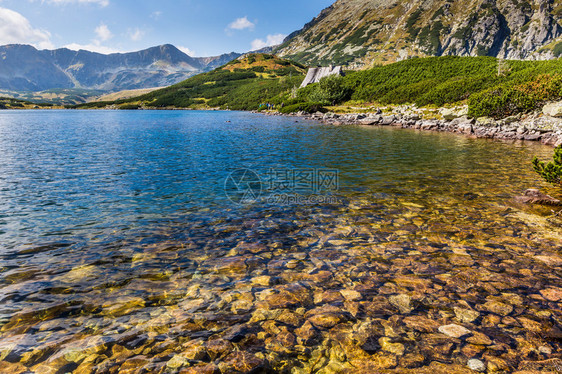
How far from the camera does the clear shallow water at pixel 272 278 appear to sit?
4.70 metres

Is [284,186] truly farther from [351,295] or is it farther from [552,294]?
[552,294]

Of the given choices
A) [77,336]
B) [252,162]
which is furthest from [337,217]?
[252,162]

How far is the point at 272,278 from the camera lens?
701 centimetres

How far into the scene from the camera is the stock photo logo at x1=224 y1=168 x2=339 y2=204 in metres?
14.2

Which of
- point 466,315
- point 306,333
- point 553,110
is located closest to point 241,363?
point 306,333

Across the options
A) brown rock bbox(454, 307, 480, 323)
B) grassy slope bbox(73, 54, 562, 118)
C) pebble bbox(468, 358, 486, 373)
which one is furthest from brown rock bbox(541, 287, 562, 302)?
grassy slope bbox(73, 54, 562, 118)

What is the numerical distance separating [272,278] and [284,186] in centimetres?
1014

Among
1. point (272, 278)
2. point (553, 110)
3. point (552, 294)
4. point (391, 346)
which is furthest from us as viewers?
point (553, 110)

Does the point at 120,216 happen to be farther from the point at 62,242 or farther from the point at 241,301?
the point at 241,301

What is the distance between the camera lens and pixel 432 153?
26.8 meters

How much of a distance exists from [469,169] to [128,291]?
2248 centimetres

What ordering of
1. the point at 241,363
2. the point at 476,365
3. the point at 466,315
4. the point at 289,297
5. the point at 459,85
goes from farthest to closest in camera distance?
the point at 459,85, the point at 289,297, the point at 466,315, the point at 241,363, the point at 476,365

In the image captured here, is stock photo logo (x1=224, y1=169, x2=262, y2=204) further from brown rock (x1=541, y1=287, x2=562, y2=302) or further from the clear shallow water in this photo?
brown rock (x1=541, y1=287, x2=562, y2=302)

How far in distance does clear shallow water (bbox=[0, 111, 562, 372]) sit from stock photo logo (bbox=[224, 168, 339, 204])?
1.19 ft
